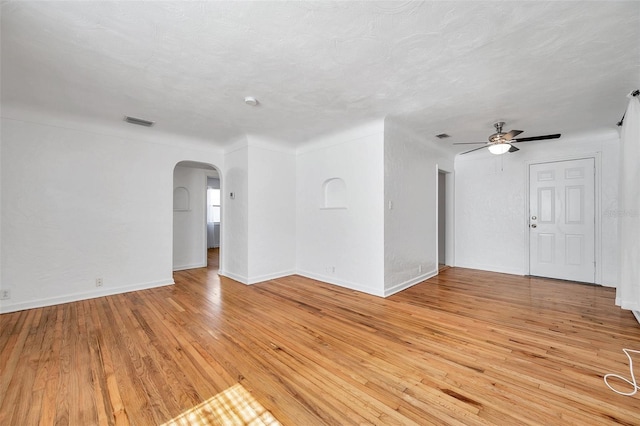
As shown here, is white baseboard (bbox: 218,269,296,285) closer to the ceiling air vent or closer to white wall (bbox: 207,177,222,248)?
the ceiling air vent

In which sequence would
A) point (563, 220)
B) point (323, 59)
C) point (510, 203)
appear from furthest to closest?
point (510, 203), point (563, 220), point (323, 59)

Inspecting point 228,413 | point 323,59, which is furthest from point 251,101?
point 228,413

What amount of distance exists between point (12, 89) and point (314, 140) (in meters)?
3.75

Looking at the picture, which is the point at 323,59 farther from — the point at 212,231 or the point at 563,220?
the point at 212,231

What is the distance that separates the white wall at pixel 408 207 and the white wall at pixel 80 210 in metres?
3.68

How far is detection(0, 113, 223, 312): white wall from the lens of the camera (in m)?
3.27

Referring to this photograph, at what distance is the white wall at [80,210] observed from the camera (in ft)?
10.7

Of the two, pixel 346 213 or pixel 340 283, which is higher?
pixel 346 213

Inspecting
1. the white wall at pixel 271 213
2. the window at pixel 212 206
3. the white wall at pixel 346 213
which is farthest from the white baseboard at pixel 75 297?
the window at pixel 212 206

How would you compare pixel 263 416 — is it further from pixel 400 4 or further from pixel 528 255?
pixel 528 255

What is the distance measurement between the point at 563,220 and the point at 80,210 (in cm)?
793

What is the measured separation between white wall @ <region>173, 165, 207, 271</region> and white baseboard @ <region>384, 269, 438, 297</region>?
14.5 ft

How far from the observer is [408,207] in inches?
170

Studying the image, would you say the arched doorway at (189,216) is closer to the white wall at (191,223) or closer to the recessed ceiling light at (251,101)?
the white wall at (191,223)
